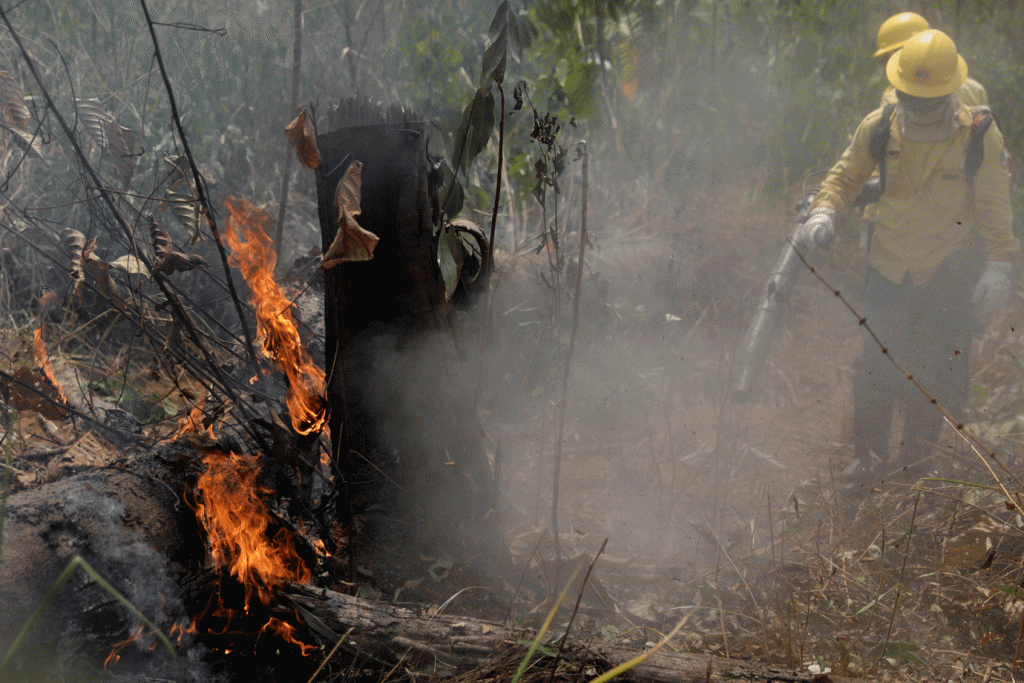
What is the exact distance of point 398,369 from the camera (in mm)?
2098

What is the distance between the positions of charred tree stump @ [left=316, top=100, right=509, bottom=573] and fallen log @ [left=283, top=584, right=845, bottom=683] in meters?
0.39

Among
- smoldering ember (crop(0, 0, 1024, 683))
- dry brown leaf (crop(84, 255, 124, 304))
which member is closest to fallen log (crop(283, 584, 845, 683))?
smoldering ember (crop(0, 0, 1024, 683))

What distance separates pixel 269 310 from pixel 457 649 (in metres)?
1.21

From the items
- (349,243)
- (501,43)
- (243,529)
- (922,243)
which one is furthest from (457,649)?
(922,243)

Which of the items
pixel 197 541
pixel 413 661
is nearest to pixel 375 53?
pixel 197 541

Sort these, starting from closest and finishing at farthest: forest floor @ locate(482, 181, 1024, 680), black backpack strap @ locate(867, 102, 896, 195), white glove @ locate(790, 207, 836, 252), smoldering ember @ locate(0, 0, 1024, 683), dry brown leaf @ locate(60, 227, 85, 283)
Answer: smoldering ember @ locate(0, 0, 1024, 683) < dry brown leaf @ locate(60, 227, 85, 283) < forest floor @ locate(482, 181, 1024, 680) < black backpack strap @ locate(867, 102, 896, 195) < white glove @ locate(790, 207, 836, 252)

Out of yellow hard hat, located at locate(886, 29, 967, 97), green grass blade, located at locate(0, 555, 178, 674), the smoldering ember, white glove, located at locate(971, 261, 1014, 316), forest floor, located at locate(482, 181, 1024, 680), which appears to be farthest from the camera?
white glove, located at locate(971, 261, 1014, 316)

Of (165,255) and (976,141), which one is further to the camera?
(976,141)

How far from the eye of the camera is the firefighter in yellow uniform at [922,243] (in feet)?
9.61

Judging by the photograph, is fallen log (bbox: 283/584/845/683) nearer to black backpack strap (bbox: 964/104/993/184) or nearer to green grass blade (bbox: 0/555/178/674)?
green grass blade (bbox: 0/555/178/674)

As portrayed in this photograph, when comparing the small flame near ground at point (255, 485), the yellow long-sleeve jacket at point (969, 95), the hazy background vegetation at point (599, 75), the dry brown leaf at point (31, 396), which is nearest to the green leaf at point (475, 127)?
the small flame near ground at point (255, 485)

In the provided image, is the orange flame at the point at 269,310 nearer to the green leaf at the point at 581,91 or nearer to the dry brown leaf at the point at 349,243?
the dry brown leaf at the point at 349,243

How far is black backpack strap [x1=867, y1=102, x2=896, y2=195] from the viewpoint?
121 inches

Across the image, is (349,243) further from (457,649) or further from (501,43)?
(457,649)
